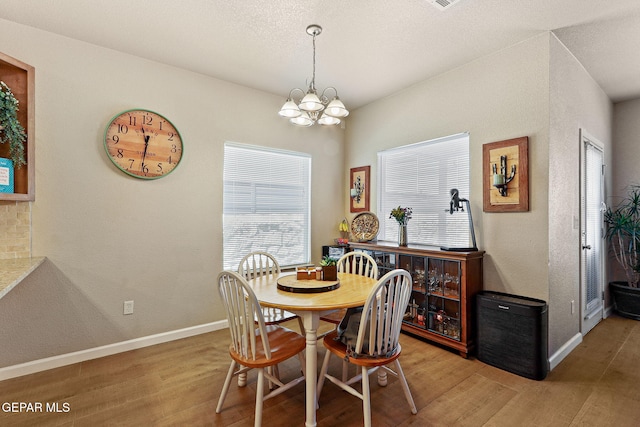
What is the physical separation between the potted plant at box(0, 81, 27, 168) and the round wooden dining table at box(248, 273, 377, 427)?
2061mm

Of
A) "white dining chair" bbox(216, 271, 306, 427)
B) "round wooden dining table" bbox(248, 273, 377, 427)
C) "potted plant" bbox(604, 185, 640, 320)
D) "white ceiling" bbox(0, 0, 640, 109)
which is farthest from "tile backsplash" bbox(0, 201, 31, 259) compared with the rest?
"potted plant" bbox(604, 185, 640, 320)

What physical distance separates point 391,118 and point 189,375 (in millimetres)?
3532

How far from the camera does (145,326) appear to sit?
303 centimetres

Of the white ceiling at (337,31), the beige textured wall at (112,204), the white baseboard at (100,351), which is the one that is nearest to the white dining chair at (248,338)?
the white baseboard at (100,351)

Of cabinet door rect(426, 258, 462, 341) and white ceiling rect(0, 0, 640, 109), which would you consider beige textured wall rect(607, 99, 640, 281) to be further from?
cabinet door rect(426, 258, 462, 341)

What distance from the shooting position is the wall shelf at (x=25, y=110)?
2.33m

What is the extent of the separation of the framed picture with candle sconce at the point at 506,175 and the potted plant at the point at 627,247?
2272 mm

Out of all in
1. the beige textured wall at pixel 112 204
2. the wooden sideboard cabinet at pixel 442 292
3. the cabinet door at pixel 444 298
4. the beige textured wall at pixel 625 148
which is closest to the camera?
the beige textured wall at pixel 112 204

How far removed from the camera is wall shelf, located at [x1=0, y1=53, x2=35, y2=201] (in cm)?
233

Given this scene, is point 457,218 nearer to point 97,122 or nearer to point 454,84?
point 454,84

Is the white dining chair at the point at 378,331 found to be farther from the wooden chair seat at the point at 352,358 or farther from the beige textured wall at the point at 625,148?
the beige textured wall at the point at 625,148

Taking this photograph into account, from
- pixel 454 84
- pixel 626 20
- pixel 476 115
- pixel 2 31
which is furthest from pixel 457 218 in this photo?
pixel 2 31

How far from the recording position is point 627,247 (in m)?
3.99

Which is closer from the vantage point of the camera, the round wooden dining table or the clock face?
the round wooden dining table
